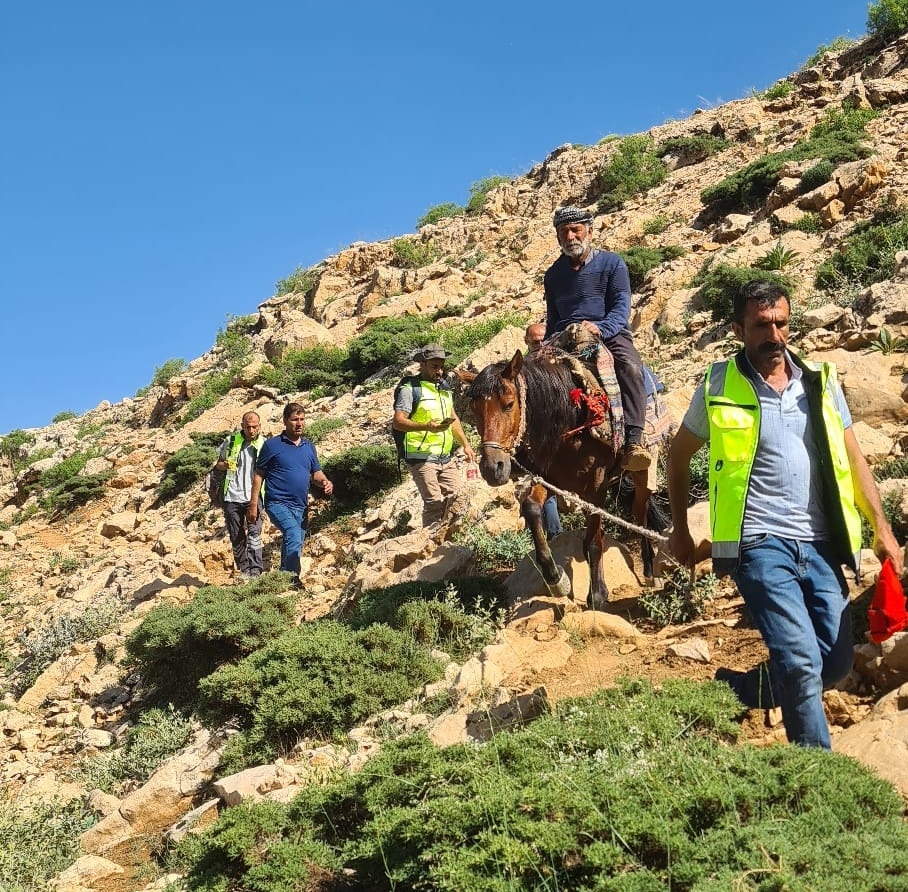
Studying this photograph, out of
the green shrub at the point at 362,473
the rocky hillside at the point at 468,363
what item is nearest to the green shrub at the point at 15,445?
the rocky hillside at the point at 468,363

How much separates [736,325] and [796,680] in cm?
154

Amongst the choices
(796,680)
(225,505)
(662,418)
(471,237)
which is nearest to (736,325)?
(796,680)

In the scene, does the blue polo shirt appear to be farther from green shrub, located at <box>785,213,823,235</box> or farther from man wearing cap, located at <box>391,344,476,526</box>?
green shrub, located at <box>785,213,823,235</box>

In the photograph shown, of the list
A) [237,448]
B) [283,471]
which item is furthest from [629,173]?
[283,471]

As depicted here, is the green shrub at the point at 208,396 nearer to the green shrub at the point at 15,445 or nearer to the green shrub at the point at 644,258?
the green shrub at the point at 15,445

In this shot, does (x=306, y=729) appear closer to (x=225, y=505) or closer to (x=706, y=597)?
(x=706, y=597)

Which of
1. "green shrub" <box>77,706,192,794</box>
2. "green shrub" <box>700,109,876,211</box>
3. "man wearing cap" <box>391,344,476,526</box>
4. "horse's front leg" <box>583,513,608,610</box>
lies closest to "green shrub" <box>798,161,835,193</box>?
"green shrub" <box>700,109,876,211</box>

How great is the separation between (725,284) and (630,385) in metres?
8.20

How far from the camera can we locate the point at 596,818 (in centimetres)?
289

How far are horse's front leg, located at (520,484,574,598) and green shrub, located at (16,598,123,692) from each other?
7.04m

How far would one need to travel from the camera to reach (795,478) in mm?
3605

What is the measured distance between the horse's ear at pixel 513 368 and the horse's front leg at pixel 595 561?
1.34 metres

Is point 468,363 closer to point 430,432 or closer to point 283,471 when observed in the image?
point 283,471

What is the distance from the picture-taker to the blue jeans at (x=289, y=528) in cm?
1009
